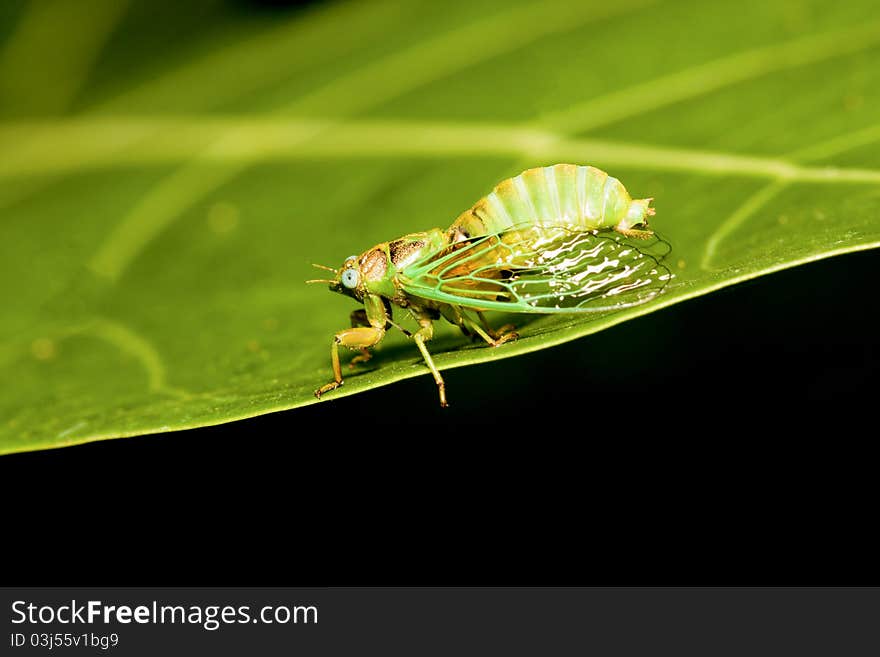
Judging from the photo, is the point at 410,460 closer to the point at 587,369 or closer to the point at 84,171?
the point at 587,369

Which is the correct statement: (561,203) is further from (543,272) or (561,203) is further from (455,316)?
(455,316)

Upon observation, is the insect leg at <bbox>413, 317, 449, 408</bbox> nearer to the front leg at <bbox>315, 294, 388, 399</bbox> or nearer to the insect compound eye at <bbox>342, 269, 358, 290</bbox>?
the front leg at <bbox>315, 294, 388, 399</bbox>

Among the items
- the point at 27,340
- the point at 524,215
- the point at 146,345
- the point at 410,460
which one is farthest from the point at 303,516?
the point at 524,215

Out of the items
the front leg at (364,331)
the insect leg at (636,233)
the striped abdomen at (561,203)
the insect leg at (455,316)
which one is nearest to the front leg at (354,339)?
the front leg at (364,331)

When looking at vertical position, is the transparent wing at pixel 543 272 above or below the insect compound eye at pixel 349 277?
below

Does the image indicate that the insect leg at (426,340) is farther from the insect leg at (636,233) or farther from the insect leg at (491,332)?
the insect leg at (636,233)

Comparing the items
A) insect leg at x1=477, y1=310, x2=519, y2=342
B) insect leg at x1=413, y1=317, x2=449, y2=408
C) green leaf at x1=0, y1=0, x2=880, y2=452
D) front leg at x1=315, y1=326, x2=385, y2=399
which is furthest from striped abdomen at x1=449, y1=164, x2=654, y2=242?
front leg at x1=315, y1=326, x2=385, y2=399

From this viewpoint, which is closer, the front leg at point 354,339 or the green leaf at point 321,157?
the green leaf at point 321,157
